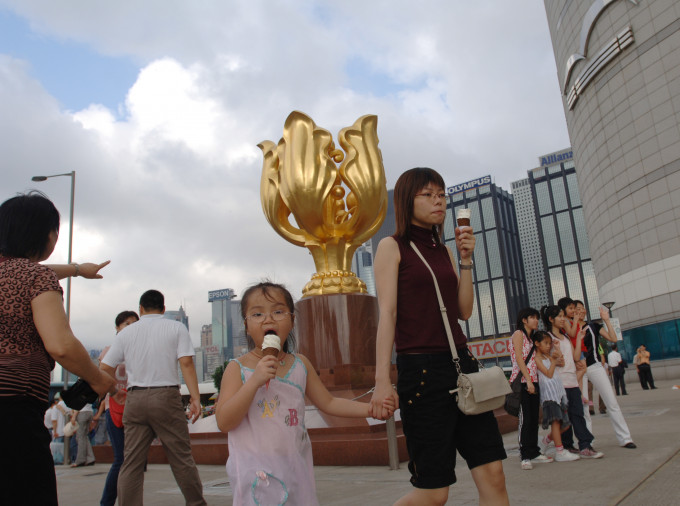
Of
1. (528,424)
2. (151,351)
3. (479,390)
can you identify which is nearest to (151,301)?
A: (151,351)

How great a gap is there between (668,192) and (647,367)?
10.4 metres

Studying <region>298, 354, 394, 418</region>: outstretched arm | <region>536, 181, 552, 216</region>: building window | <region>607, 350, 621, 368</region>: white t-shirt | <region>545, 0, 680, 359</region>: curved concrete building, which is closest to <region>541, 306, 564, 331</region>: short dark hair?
<region>298, 354, 394, 418</region>: outstretched arm

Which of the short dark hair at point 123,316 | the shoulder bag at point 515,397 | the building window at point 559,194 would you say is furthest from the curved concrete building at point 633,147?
the building window at point 559,194

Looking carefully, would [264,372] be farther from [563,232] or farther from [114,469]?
[563,232]

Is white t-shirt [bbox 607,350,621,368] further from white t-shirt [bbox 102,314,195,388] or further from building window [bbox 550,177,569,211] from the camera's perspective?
building window [bbox 550,177,569,211]

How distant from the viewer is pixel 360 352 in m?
8.01

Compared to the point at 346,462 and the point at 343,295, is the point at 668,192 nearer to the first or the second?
the point at 343,295

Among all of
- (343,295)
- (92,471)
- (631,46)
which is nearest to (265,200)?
(343,295)

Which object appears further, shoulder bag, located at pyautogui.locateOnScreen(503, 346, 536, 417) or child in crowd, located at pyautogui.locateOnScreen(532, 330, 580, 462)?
child in crowd, located at pyautogui.locateOnScreen(532, 330, 580, 462)

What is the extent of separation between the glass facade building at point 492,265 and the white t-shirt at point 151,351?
80.2 meters

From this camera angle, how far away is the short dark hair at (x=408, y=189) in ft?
8.05

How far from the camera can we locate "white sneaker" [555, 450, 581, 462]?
4.84 meters

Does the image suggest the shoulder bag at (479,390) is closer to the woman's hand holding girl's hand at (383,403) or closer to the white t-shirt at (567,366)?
the woman's hand holding girl's hand at (383,403)

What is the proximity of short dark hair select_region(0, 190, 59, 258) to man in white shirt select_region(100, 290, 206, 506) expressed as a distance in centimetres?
173
